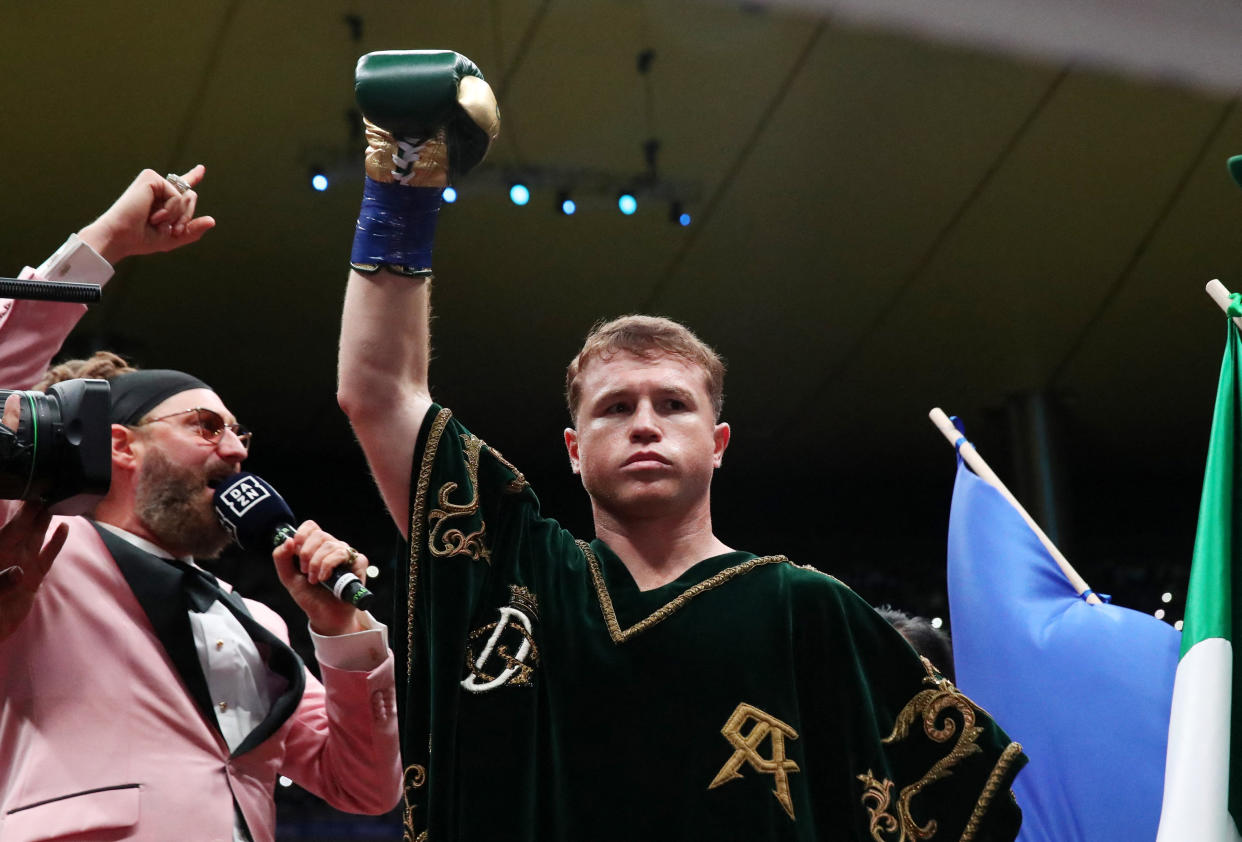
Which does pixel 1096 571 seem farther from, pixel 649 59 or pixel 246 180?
pixel 246 180

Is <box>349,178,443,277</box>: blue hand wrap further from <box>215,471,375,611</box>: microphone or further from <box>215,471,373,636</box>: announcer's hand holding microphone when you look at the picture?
<box>215,471,375,611</box>: microphone

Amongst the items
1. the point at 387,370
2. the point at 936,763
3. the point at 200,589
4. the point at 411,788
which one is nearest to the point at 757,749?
the point at 936,763

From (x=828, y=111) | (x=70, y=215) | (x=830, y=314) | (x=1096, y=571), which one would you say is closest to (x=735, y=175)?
(x=828, y=111)

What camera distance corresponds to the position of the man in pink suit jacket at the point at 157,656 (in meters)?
1.74

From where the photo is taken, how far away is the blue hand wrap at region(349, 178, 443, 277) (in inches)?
60.3

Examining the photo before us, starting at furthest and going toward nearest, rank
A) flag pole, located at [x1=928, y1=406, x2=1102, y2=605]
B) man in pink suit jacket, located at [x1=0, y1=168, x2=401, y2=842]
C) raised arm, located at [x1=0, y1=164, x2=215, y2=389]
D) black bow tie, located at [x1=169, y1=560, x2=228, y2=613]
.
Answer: flag pole, located at [x1=928, y1=406, x2=1102, y2=605] → black bow tie, located at [x1=169, y1=560, x2=228, y2=613] → raised arm, located at [x1=0, y1=164, x2=215, y2=389] → man in pink suit jacket, located at [x1=0, y1=168, x2=401, y2=842]

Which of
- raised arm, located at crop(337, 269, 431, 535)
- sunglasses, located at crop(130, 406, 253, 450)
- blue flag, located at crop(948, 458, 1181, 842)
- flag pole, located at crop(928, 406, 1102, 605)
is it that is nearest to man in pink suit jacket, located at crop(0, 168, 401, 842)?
sunglasses, located at crop(130, 406, 253, 450)

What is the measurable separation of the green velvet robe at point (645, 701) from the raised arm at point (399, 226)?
0.04 metres

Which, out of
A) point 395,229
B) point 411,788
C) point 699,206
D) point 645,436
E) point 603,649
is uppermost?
point 699,206

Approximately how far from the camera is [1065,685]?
88.2 inches

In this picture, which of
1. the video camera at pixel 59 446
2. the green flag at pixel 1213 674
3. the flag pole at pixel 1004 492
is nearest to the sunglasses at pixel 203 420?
the video camera at pixel 59 446

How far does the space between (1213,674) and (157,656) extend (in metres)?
1.40

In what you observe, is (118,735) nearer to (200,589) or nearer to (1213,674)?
(200,589)

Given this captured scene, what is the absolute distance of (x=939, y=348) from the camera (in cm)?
661
